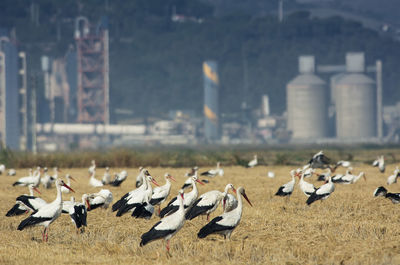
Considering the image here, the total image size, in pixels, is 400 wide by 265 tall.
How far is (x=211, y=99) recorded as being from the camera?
189m

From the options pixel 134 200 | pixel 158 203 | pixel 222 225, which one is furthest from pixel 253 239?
pixel 158 203

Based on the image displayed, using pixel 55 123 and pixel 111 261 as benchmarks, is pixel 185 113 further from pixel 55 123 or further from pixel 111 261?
pixel 111 261

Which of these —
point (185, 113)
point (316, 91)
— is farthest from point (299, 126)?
point (185, 113)

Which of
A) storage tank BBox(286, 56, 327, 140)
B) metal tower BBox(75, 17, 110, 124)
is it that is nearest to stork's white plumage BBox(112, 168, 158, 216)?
storage tank BBox(286, 56, 327, 140)

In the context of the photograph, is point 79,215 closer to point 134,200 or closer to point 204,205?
point 134,200

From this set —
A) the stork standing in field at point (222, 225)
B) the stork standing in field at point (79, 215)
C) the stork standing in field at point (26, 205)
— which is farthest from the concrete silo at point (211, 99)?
the stork standing in field at point (222, 225)

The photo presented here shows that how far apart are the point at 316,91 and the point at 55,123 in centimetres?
6028

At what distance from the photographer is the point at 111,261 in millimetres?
14094

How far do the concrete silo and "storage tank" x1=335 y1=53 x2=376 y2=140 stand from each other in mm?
28234

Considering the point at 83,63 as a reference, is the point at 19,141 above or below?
below

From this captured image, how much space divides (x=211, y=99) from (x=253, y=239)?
173289 millimetres

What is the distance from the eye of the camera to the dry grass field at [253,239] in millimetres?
14117

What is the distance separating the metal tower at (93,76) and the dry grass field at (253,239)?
16575cm

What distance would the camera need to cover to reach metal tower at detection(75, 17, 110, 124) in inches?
7382
